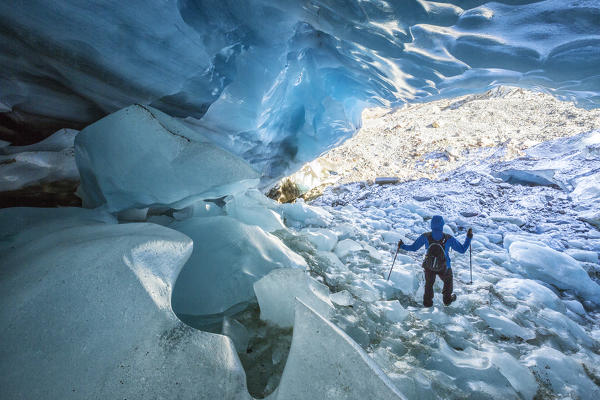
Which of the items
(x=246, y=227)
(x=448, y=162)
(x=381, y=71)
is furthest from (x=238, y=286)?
(x=448, y=162)

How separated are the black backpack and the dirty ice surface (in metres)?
0.26

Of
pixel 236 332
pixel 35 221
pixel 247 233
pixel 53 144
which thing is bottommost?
pixel 236 332

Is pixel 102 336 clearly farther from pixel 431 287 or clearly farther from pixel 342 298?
pixel 431 287

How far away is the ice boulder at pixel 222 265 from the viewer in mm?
1688

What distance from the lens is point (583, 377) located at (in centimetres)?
163

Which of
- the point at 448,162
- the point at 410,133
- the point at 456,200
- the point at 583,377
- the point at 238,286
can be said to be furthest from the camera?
the point at 410,133

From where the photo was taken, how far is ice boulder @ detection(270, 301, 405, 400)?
937 mm

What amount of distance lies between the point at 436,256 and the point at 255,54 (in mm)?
3168

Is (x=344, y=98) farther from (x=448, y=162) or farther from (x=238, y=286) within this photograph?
(x=448, y=162)

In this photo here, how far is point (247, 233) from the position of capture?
230 cm

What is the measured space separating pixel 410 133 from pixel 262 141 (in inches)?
540

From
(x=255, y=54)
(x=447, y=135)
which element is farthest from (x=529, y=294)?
(x=447, y=135)

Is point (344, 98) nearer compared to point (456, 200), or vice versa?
point (344, 98)

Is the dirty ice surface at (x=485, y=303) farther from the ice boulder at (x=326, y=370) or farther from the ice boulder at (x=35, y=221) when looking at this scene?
the ice boulder at (x=35, y=221)
